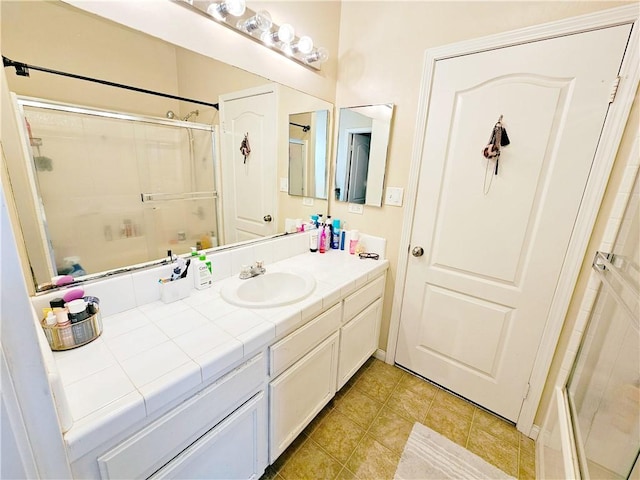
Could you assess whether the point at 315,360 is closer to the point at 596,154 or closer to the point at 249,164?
the point at 249,164

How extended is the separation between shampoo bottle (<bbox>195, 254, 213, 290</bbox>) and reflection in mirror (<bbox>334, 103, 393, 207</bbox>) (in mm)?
1082

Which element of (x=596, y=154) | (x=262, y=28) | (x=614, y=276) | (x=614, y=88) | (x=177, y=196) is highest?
(x=262, y=28)

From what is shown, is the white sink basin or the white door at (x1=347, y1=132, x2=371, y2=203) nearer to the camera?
the white sink basin

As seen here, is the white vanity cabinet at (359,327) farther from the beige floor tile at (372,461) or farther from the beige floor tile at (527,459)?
the beige floor tile at (527,459)

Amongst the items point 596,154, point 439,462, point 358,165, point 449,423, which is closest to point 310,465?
point 439,462

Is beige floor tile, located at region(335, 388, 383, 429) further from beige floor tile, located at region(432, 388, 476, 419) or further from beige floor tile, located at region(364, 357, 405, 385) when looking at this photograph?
beige floor tile, located at region(432, 388, 476, 419)

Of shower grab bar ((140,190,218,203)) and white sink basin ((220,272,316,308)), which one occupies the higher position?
shower grab bar ((140,190,218,203))

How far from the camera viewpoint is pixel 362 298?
5.27 feet

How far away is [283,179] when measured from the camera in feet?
5.77

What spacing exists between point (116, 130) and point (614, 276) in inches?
75.8

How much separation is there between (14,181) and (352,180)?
160cm

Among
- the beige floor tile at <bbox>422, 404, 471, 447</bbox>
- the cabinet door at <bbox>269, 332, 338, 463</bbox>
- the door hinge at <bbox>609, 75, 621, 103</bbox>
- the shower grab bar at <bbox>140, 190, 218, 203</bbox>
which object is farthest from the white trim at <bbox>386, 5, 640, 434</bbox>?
the shower grab bar at <bbox>140, 190, 218, 203</bbox>

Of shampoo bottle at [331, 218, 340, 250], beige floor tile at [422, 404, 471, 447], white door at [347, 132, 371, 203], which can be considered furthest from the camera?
shampoo bottle at [331, 218, 340, 250]

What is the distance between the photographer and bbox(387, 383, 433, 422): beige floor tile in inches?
63.9
